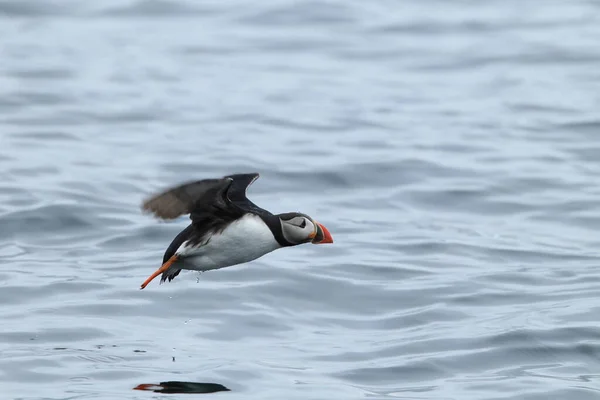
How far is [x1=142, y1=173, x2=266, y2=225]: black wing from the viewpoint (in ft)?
26.1

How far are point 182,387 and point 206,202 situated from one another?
1.70 metres

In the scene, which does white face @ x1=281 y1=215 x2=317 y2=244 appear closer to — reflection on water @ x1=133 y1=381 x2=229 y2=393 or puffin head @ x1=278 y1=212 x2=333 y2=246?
puffin head @ x1=278 y1=212 x2=333 y2=246

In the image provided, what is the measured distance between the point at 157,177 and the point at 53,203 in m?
1.97

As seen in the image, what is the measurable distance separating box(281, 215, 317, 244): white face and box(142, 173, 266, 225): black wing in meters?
0.31

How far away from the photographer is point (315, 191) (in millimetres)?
16531

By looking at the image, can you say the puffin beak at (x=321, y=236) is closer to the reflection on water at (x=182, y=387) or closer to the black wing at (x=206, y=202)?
the black wing at (x=206, y=202)

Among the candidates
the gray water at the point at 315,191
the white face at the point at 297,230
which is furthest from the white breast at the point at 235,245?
the gray water at the point at 315,191

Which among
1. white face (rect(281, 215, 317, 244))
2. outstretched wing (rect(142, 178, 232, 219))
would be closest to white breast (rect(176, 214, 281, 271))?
white face (rect(281, 215, 317, 244))

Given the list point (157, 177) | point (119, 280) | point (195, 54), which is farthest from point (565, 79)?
point (119, 280)

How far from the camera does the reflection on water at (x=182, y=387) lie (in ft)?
31.3

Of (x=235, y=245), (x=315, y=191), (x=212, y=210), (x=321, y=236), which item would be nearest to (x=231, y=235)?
(x=235, y=245)

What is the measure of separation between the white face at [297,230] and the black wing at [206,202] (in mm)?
309

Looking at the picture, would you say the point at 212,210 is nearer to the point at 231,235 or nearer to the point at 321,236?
the point at 231,235

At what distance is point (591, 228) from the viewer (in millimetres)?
15312
